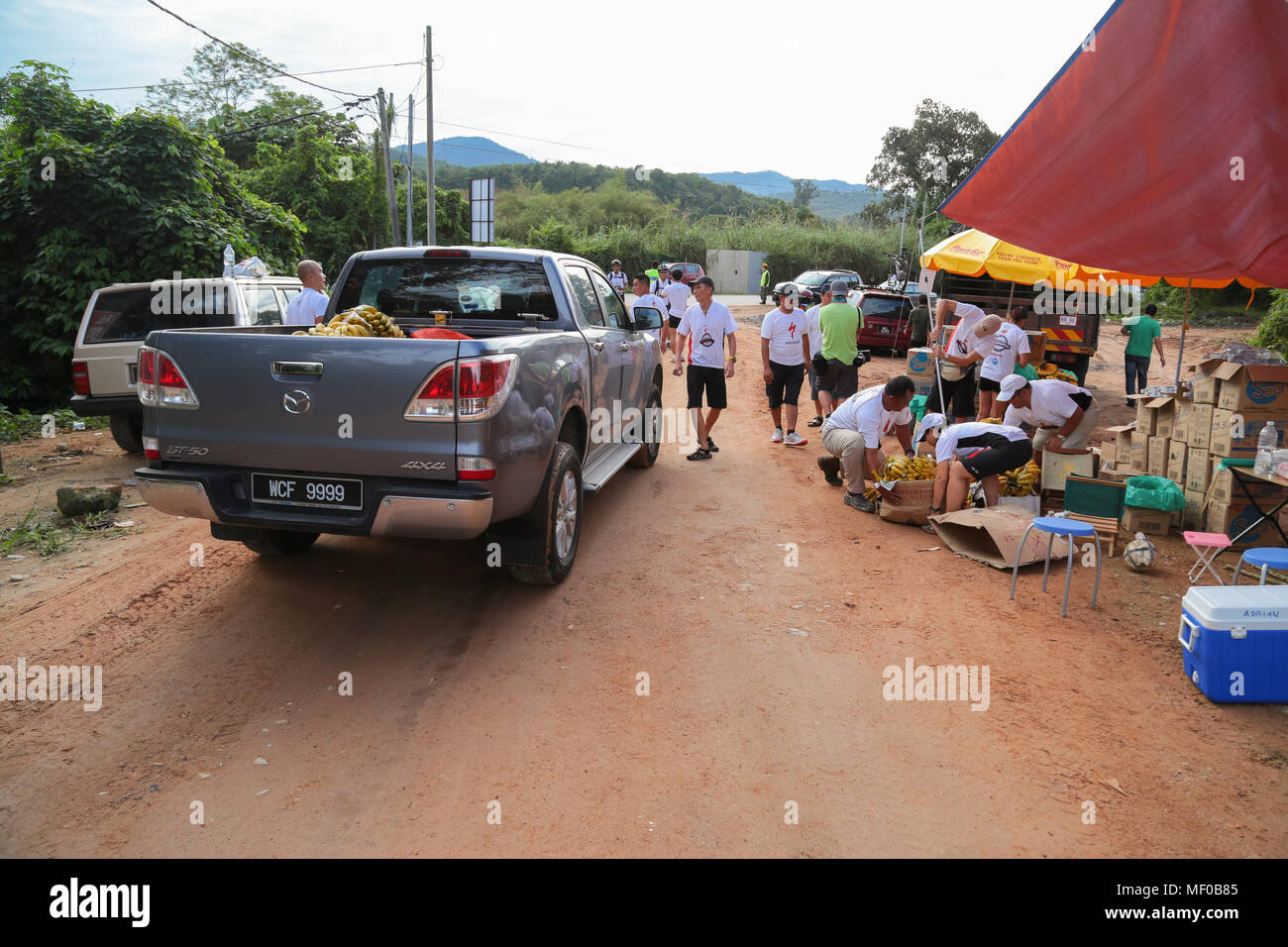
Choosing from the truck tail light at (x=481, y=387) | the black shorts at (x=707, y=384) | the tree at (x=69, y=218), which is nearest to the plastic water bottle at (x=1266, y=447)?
the black shorts at (x=707, y=384)

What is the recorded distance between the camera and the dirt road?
326cm

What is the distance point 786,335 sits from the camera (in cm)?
1013

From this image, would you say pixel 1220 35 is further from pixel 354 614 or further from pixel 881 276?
pixel 881 276

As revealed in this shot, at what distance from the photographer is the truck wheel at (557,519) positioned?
500 centimetres

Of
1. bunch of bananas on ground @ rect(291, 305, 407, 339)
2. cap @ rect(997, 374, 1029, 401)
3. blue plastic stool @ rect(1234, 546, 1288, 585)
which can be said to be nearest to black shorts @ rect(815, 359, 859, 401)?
cap @ rect(997, 374, 1029, 401)

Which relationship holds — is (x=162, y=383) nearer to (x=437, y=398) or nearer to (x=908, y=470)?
(x=437, y=398)

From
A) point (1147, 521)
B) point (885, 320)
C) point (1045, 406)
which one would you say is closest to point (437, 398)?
point (1045, 406)

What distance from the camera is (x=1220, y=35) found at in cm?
497

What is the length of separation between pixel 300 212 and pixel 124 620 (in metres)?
27.3

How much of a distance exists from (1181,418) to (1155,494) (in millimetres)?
877

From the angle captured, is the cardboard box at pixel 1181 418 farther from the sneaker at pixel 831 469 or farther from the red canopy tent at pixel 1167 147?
the sneaker at pixel 831 469
